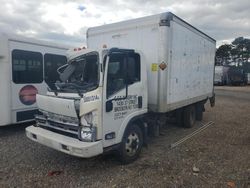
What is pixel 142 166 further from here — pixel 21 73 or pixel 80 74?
pixel 21 73

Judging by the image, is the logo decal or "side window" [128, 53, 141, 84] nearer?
"side window" [128, 53, 141, 84]

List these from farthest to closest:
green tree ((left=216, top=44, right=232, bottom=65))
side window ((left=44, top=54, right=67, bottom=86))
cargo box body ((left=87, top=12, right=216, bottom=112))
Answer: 1. green tree ((left=216, top=44, right=232, bottom=65))
2. side window ((left=44, top=54, right=67, bottom=86))
3. cargo box body ((left=87, top=12, right=216, bottom=112))

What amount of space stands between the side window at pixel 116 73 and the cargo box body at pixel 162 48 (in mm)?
725

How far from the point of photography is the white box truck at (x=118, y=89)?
438 cm

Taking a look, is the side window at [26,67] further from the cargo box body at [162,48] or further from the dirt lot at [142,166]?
the cargo box body at [162,48]

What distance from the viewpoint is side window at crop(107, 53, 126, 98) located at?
460 centimetres

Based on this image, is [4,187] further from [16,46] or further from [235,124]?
[235,124]

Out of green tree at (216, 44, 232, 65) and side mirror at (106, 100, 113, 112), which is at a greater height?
green tree at (216, 44, 232, 65)

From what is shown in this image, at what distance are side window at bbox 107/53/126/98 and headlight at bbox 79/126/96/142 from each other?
71 cm

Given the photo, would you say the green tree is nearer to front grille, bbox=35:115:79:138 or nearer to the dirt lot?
the dirt lot

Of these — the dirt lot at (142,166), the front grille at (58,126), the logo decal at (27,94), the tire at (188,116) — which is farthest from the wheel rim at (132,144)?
the logo decal at (27,94)

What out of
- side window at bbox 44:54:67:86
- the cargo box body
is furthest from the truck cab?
side window at bbox 44:54:67:86

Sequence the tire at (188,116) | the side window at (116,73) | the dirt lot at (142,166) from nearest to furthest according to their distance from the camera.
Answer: the dirt lot at (142,166), the side window at (116,73), the tire at (188,116)

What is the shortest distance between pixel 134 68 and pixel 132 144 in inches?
64.2
